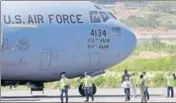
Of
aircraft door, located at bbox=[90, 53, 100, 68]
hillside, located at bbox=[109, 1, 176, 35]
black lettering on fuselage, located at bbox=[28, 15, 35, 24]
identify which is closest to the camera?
black lettering on fuselage, located at bbox=[28, 15, 35, 24]

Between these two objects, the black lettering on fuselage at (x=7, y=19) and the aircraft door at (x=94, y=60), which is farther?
the aircraft door at (x=94, y=60)

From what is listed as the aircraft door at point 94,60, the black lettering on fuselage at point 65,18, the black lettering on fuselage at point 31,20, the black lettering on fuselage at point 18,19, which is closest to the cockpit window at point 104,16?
the black lettering on fuselage at point 65,18

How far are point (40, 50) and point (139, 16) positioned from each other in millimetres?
108633

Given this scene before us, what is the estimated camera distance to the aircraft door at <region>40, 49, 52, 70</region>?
39.2 metres

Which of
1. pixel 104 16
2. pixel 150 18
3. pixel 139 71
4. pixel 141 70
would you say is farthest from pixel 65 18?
pixel 150 18

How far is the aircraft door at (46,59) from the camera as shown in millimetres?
39250

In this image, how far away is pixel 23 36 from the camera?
38500 mm

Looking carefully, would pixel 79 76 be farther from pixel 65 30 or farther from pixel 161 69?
pixel 161 69

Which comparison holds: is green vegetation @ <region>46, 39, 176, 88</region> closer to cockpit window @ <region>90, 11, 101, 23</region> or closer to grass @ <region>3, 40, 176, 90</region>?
grass @ <region>3, 40, 176, 90</region>

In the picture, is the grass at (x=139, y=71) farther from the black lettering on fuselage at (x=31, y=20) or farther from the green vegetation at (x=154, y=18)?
the green vegetation at (x=154, y=18)

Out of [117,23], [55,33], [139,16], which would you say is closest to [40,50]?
[55,33]

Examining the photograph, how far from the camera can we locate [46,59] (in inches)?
1555

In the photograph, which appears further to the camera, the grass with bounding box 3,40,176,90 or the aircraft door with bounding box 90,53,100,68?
the grass with bounding box 3,40,176,90

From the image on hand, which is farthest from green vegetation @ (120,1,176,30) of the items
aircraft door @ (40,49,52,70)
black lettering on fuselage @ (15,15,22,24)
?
black lettering on fuselage @ (15,15,22,24)
